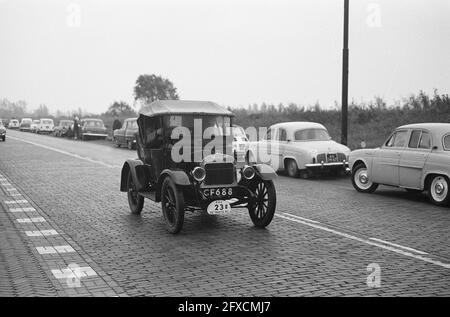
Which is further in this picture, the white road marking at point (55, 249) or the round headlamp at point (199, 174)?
the round headlamp at point (199, 174)

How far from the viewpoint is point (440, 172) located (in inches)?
436

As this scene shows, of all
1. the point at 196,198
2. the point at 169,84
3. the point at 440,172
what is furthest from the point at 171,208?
the point at 169,84

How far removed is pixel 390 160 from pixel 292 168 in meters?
4.91

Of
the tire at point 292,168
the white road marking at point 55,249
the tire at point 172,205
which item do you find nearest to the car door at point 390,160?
the tire at point 292,168

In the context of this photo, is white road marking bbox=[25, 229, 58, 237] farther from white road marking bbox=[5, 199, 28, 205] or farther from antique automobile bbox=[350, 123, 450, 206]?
antique automobile bbox=[350, 123, 450, 206]

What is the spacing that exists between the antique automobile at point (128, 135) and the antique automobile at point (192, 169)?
21.1m

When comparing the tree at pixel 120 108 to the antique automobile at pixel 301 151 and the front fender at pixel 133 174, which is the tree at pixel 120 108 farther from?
the front fender at pixel 133 174

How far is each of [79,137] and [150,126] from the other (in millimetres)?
38877

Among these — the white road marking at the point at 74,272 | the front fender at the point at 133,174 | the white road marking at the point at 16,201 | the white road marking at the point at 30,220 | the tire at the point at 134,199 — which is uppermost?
the front fender at the point at 133,174

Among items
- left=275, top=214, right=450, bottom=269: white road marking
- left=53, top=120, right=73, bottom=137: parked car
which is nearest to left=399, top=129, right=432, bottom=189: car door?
left=275, top=214, right=450, bottom=269: white road marking

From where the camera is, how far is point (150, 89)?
79.5 m

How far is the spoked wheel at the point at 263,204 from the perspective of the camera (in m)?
8.54

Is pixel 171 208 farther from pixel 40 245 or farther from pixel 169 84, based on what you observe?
pixel 169 84

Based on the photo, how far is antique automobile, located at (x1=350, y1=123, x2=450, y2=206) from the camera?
11188mm
